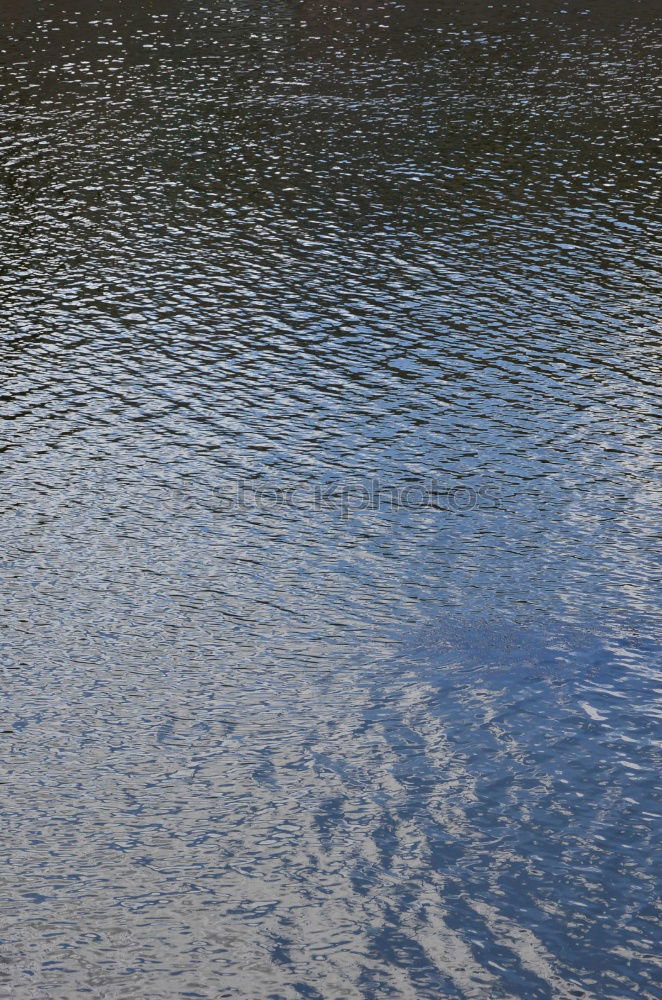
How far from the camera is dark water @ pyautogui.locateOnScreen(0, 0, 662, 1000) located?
2462 centimetres

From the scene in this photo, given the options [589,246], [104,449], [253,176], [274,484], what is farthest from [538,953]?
[253,176]

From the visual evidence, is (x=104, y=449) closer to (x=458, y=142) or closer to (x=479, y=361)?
(x=479, y=361)

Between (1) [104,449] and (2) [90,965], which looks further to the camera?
(1) [104,449]

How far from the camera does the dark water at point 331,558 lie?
80.8ft

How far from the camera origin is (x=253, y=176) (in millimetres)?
70375

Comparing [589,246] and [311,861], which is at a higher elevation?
[589,246]

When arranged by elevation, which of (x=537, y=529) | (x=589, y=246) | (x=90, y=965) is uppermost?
(x=589, y=246)

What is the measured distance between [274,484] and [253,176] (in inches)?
1362

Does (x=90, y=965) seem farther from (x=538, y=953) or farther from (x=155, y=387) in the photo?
(x=155, y=387)

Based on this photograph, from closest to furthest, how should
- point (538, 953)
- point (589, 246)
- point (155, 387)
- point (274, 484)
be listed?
point (538, 953)
point (274, 484)
point (155, 387)
point (589, 246)

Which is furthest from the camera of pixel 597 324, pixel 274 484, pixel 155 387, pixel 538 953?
pixel 597 324

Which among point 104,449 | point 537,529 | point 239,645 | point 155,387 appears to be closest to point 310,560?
point 239,645

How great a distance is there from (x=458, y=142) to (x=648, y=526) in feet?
142

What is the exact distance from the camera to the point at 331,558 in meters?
37.2
